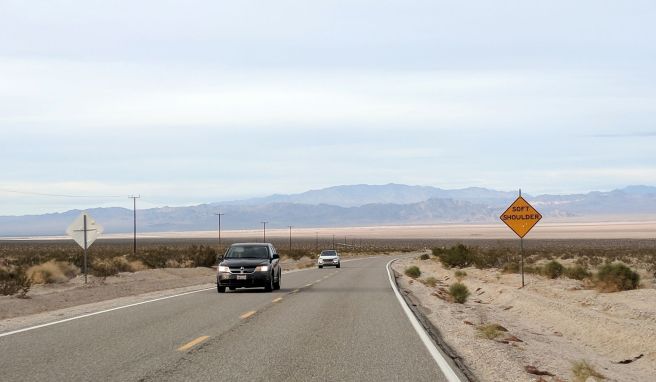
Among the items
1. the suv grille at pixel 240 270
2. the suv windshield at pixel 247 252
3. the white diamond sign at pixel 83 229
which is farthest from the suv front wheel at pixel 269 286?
the white diamond sign at pixel 83 229

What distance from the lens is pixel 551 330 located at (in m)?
19.2

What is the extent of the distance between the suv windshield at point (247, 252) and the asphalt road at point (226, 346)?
7.08m

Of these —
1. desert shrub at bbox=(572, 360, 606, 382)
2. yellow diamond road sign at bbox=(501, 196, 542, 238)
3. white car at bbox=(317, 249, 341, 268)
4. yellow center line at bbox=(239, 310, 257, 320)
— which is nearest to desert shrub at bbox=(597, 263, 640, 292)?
yellow diamond road sign at bbox=(501, 196, 542, 238)

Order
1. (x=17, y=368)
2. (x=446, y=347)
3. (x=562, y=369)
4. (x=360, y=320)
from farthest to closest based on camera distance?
(x=360, y=320)
(x=446, y=347)
(x=562, y=369)
(x=17, y=368)

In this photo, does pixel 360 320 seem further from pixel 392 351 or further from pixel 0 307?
pixel 0 307

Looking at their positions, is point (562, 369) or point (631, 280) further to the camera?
point (631, 280)

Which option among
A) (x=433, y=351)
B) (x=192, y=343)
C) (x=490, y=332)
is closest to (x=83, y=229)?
(x=192, y=343)

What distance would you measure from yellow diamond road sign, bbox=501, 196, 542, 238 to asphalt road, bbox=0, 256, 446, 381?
911 centimetres

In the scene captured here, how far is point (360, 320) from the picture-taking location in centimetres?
1712

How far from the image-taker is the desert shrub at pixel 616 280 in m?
28.1

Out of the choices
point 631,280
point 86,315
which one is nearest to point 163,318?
point 86,315

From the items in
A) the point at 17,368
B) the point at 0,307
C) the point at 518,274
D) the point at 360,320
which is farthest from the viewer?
the point at 518,274

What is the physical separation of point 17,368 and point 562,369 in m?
7.58

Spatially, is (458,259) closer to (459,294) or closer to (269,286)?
(459,294)
